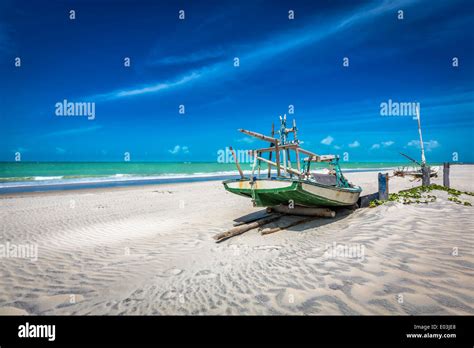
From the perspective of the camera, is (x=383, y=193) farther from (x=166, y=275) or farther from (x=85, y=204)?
(x=85, y=204)

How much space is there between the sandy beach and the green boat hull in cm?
78

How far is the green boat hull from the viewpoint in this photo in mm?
7551

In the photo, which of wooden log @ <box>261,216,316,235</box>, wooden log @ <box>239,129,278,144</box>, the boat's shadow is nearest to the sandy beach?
the boat's shadow

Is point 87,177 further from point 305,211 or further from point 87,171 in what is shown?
point 305,211

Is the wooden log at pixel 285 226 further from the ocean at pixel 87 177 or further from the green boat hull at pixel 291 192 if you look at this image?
the ocean at pixel 87 177

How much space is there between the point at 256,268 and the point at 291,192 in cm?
307

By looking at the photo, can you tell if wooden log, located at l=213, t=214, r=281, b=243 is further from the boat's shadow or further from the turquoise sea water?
the turquoise sea water

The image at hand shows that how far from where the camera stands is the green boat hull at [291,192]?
24.8 ft

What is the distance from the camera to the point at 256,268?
202 inches

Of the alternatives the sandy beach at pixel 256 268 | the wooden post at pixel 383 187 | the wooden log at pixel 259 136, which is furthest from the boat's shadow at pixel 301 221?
the wooden log at pixel 259 136

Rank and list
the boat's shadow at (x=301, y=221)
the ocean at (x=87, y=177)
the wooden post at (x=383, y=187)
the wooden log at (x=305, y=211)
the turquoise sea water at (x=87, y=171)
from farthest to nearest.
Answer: the turquoise sea water at (x=87, y=171)
the ocean at (x=87, y=177)
the wooden post at (x=383, y=187)
the wooden log at (x=305, y=211)
the boat's shadow at (x=301, y=221)

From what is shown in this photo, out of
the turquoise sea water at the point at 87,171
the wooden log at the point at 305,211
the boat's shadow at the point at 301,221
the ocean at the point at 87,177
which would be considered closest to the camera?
the boat's shadow at the point at 301,221

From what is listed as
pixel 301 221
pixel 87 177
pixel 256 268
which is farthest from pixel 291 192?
pixel 87 177

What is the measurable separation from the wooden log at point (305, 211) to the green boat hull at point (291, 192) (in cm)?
26
